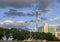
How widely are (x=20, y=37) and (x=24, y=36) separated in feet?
5.58

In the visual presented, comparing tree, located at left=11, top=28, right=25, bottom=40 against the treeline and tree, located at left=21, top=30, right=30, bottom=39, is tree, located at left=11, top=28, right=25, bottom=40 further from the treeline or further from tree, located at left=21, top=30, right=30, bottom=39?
tree, located at left=21, top=30, right=30, bottom=39

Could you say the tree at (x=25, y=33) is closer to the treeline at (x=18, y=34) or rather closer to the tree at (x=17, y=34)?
the treeline at (x=18, y=34)

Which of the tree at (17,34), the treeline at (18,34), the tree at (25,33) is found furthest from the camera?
the tree at (25,33)

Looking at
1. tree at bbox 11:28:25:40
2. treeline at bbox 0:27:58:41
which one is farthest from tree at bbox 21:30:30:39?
tree at bbox 11:28:25:40

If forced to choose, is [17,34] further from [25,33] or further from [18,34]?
[25,33]

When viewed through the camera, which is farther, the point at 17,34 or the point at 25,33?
the point at 25,33

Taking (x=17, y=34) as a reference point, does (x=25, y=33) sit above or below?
above

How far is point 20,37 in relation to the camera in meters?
88.6

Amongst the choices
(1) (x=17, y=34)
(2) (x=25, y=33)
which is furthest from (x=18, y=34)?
(2) (x=25, y=33)

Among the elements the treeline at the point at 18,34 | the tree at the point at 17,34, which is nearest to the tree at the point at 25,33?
the treeline at the point at 18,34

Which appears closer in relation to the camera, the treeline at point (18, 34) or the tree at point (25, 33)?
the treeline at point (18, 34)

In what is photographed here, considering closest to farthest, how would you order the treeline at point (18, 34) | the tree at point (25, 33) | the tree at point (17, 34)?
the treeline at point (18, 34) → the tree at point (17, 34) → the tree at point (25, 33)

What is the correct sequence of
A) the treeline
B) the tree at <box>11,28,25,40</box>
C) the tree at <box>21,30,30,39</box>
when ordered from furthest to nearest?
Answer: 1. the tree at <box>21,30,30,39</box>
2. the tree at <box>11,28,25,40</box>
3. the treeline

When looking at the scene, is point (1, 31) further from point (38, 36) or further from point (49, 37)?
point (49, 37)
